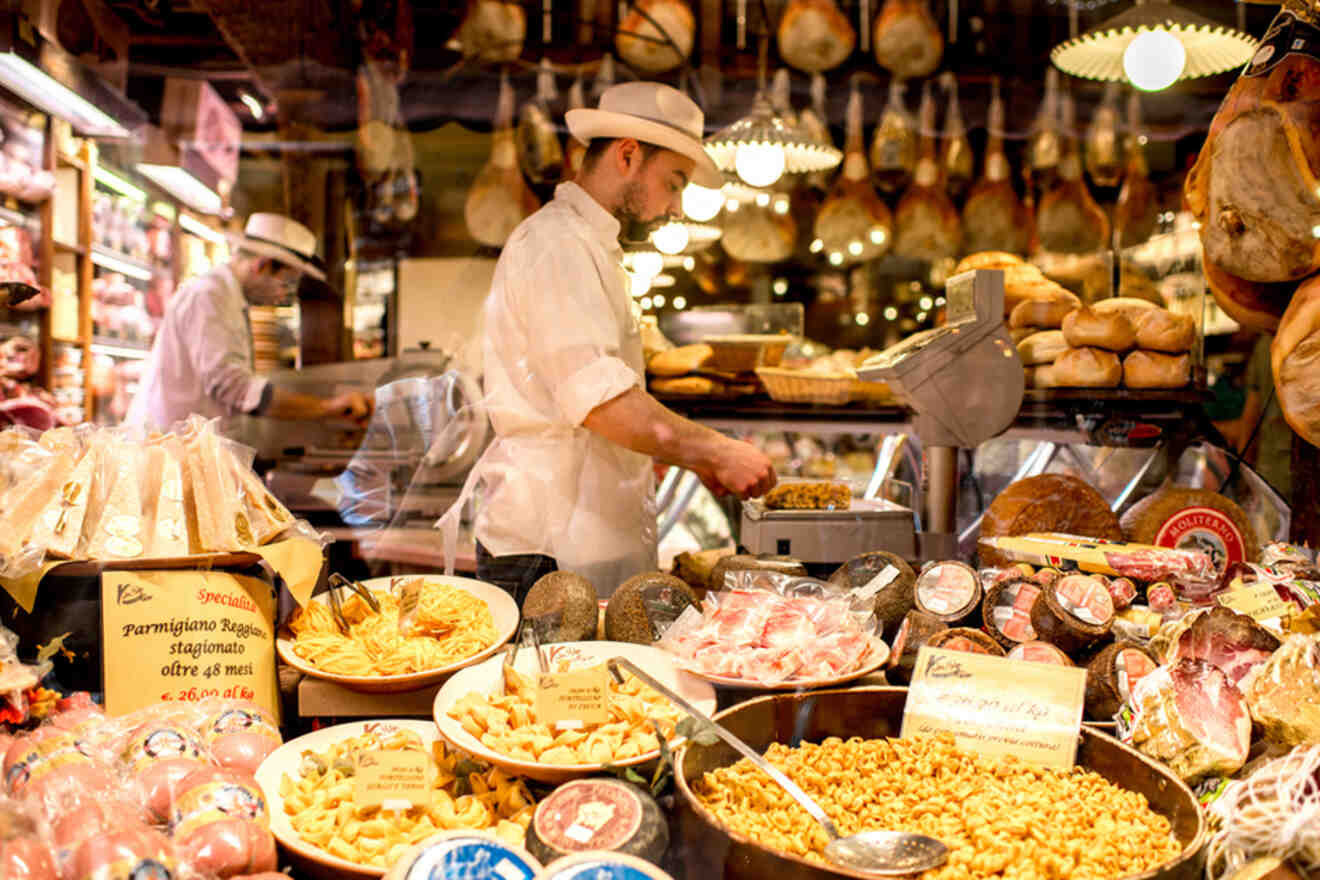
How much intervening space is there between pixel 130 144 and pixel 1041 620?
463 centimetres

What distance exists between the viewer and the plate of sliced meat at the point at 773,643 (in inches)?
52.0

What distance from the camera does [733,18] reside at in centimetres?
502

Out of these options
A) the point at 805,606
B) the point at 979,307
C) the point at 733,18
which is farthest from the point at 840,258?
the point at 805,606

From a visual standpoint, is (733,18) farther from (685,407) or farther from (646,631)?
(646,631)

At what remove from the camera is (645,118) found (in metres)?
2.17

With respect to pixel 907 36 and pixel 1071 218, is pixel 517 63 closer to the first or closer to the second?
pixel 907 36

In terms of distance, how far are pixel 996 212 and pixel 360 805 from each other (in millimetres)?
5453

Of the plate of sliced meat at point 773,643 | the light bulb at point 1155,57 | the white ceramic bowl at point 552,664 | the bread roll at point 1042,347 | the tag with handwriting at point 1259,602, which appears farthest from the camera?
the light bulb at point 1155,57

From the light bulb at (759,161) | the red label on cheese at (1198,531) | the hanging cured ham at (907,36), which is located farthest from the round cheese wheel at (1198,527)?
the hanging cured ham at (907,36)

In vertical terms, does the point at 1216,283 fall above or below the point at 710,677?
above

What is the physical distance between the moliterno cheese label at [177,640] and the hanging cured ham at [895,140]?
4.75 meters

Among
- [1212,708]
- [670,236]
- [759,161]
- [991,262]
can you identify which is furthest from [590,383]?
[670,236]

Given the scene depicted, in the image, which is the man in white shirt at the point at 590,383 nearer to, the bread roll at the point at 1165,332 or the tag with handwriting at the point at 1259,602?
the tag with handwriting at the point at 1259,602

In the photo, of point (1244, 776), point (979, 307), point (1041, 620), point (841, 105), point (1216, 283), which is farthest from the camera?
point (841, 105)
